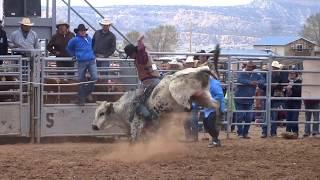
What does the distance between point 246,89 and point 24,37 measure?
4953mm

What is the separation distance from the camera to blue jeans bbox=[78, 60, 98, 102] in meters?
13.1

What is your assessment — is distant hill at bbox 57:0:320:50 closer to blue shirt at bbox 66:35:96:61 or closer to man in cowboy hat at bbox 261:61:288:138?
man in cowboy hat at bbox 261:61:288:138

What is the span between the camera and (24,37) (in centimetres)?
1346

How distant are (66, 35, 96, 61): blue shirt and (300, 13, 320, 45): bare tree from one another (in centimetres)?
7176

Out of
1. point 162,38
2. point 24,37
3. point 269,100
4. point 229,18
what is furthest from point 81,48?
point 229,18

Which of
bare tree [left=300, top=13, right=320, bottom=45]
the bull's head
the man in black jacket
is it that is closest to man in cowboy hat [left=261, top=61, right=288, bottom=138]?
the bull's head

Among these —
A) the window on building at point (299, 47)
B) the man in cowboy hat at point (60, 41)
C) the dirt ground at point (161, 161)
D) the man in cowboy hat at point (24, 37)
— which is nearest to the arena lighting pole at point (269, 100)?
the dirt ground at point (161, 161)

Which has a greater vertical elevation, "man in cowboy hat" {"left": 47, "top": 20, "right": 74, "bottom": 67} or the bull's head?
"man in cowboy hat" {"left": 47, "top": 20, "right": 74, "bottom": 67}

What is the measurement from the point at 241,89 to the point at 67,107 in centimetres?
392

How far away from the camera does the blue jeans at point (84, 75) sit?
13.1m

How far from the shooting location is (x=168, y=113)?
10727 mm

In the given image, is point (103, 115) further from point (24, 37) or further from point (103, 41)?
point (24, 37)

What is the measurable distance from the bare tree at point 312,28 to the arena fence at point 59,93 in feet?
229

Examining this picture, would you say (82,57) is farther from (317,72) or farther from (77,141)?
(317,72)
